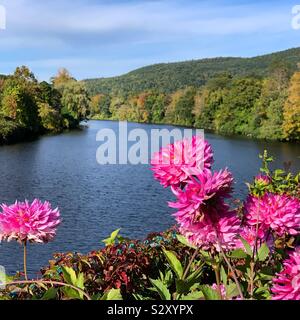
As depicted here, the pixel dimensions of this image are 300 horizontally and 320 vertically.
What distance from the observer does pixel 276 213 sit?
1.56m

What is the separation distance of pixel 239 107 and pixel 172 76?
52386 mm

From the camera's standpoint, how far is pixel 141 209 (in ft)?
Result: 49.1

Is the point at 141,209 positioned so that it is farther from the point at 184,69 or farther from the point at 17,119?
the point at 184,69

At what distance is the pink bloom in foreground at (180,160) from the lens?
1435 mm

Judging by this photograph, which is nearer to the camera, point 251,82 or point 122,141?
point 122,141

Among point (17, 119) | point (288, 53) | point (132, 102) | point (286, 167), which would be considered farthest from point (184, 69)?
point (286, 167)

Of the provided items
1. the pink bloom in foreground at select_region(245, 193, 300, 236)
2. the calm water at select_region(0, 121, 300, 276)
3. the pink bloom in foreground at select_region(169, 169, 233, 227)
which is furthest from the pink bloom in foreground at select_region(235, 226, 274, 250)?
the calm water at select_region(0, 121, 300, 276)

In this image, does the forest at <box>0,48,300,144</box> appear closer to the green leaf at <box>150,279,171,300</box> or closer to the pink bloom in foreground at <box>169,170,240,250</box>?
the green leaf at <box>150,279,171,300</box>

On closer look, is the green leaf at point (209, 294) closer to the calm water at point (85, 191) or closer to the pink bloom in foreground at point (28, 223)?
the pink bloom in foreground at point (28, 223)

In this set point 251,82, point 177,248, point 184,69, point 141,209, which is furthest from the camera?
point 184,69

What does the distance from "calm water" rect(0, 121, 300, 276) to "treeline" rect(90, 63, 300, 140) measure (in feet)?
32.3

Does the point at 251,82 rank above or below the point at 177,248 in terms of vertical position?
above

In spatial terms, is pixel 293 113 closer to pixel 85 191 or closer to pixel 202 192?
pixel 85 191
